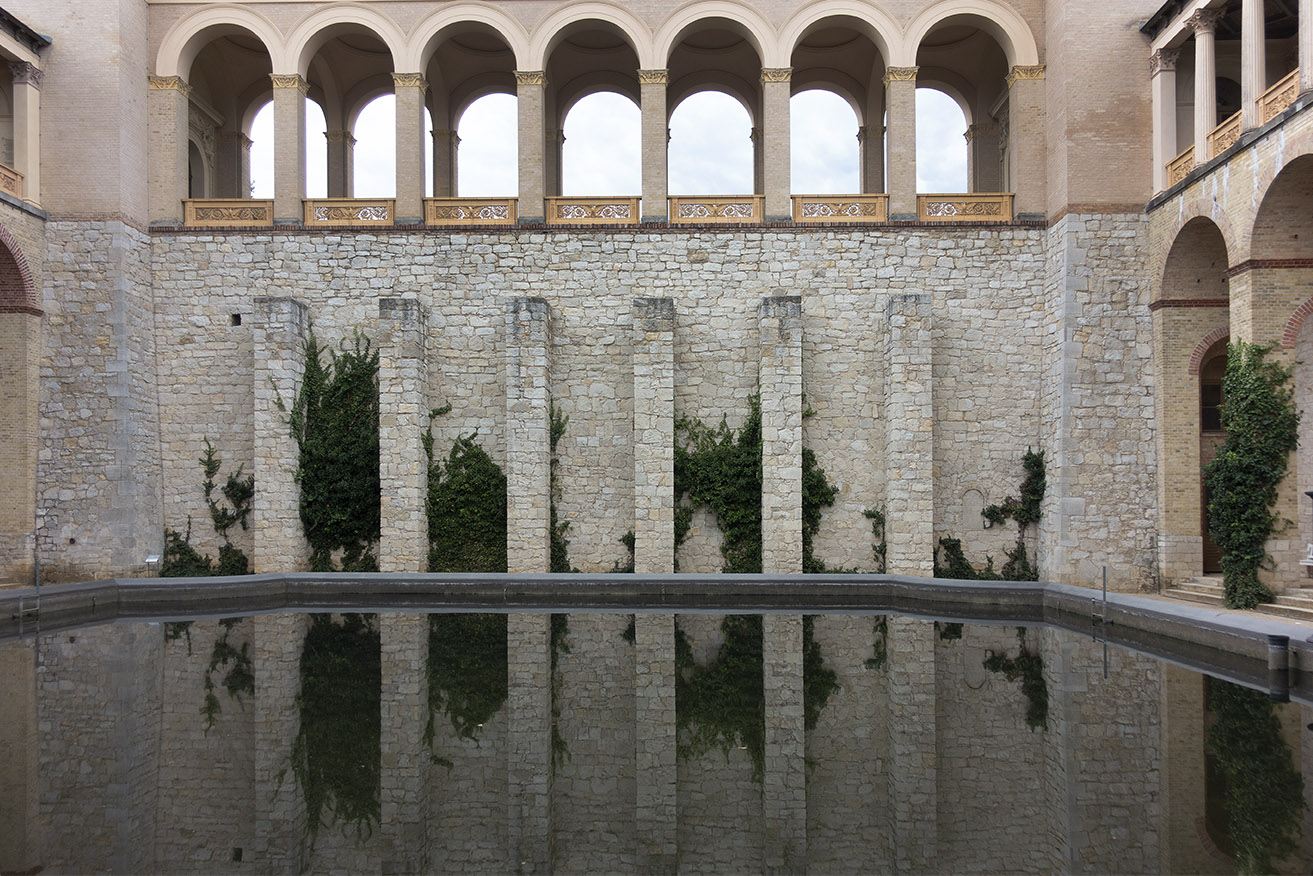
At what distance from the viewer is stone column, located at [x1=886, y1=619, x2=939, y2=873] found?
4.70 meters

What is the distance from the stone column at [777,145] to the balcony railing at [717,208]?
0.24 m

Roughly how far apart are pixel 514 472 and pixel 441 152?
26.1 ft

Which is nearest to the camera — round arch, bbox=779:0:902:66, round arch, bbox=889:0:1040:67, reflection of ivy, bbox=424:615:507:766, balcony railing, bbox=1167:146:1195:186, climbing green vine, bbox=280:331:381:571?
Answer: reflection of ivy, bbox=424:615:507:766

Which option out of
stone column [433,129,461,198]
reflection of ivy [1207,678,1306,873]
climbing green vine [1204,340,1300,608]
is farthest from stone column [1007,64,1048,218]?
stone column [433,129,461,198]

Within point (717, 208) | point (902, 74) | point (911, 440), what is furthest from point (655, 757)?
point (902, 74)

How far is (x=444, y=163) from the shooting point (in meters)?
18.6

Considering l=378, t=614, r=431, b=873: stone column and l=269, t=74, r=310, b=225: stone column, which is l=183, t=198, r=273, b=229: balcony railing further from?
l=378, t=614, r=431, b=873: stone column

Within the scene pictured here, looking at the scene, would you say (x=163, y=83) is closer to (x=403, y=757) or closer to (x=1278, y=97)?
(x=403, y=757)

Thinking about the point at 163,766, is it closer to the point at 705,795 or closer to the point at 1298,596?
the point at 705,795

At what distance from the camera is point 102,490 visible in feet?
48.5

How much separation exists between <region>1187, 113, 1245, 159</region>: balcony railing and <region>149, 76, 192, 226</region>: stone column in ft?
54.9

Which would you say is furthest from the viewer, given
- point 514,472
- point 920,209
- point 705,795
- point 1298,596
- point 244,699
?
point 920,209

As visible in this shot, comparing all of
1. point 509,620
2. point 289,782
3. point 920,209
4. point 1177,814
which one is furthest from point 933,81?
point 289,782

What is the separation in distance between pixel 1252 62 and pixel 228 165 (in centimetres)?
1873
